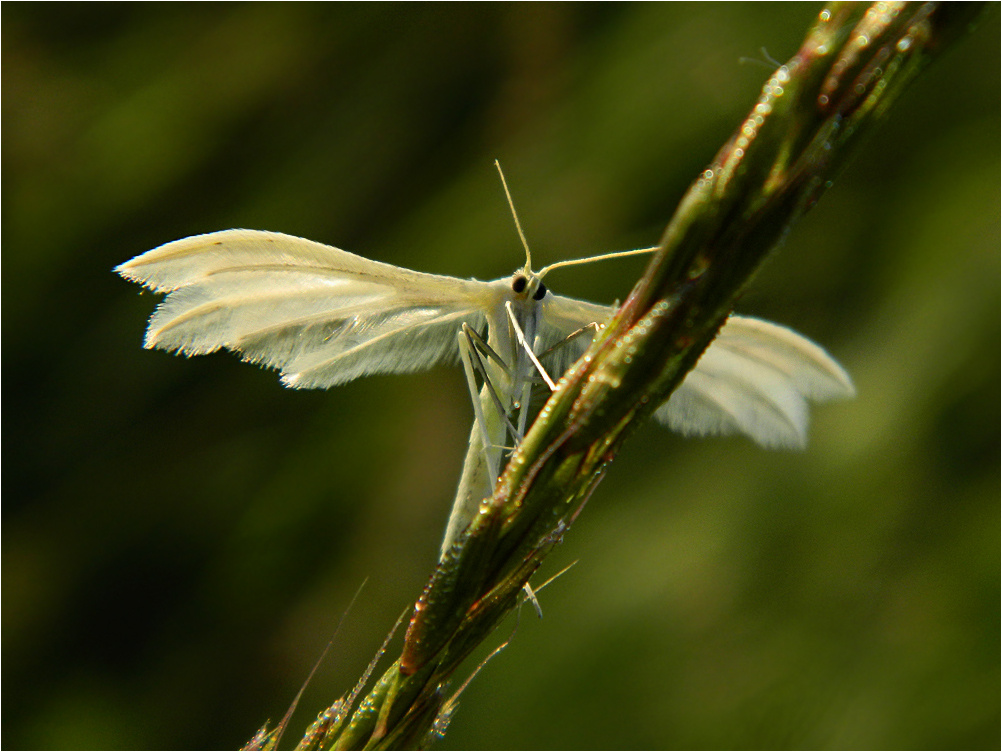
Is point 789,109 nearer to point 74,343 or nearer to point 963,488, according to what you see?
point 963,488

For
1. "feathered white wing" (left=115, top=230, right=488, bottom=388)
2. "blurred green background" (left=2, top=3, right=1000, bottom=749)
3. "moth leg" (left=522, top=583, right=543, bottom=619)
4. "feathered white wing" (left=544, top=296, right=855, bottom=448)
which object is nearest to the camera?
"moth leg" (left=522, top=583, right=543, bottom=619)

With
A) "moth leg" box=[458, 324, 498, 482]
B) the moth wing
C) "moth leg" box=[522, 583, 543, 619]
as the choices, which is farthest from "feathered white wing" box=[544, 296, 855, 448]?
"moth leg" box=[522, 583, 543, 619]

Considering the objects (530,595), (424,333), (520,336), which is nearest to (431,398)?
(424,333)

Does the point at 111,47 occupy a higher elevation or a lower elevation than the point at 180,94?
higher

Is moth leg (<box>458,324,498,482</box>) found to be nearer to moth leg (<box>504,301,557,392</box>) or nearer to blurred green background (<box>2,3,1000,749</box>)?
moth leg (<box>504,301,557,392</box>)

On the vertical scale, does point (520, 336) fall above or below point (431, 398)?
above

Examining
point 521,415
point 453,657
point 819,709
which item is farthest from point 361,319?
point 819,709

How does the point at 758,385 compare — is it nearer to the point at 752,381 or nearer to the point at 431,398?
the point at 752,381
